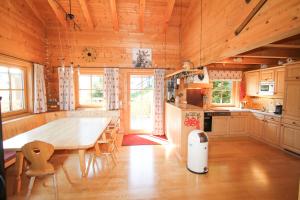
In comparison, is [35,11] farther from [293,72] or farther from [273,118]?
[273,118]

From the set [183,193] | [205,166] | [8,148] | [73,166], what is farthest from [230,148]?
[8,148]

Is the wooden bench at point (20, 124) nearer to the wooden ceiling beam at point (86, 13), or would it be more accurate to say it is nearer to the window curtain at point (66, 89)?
the window curtain at point (66, 89)

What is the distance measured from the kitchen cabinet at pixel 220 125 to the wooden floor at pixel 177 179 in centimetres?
101

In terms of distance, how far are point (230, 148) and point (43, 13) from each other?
604 cm

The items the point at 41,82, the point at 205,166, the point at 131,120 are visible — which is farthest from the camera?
the point at 131,120

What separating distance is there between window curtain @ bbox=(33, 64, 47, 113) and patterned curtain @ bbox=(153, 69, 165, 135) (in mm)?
3112

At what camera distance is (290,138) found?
3.57 meters

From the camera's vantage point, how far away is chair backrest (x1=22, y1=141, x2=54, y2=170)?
1.94m

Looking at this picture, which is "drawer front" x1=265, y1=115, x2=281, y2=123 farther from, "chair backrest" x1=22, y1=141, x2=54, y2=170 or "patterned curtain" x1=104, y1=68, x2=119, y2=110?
"chair backrest" x1=22, y1=141, x2=54, y2=170

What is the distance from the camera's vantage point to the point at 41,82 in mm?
4234

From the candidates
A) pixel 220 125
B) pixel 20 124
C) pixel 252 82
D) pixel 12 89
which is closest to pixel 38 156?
pixel 20 124

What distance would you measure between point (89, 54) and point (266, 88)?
5135 mm

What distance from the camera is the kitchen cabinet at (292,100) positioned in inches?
135

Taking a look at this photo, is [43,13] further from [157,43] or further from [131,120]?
[131,120]
